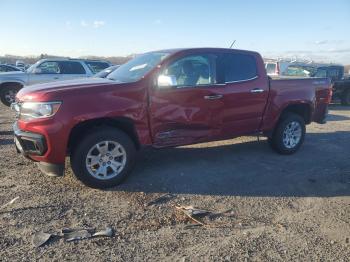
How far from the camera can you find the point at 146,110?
5090 millimetres

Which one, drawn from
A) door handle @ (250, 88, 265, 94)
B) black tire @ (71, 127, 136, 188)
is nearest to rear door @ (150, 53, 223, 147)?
black tire @ (71, 127, 136, 188)

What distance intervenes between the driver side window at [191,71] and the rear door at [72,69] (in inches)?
325

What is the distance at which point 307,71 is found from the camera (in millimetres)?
15234

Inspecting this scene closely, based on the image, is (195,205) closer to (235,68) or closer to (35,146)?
(35,146)

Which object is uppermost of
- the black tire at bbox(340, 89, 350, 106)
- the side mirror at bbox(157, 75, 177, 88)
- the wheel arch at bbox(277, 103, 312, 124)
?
Answer: the side mirror at bbox(157, 75, 177, 88)

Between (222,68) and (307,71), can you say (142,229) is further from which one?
(307,71)

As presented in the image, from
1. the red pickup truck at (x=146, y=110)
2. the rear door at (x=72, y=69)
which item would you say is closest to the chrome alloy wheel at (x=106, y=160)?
the red pickup truck at (x=146, y=110)

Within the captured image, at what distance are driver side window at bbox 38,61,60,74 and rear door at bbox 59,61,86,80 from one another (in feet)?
0.45

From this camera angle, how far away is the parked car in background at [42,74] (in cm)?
1281

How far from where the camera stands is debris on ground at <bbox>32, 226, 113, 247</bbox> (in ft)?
11.7

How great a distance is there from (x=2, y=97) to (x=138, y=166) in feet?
30.2

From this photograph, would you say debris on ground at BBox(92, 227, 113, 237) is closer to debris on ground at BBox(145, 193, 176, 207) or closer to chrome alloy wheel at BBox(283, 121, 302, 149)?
debris on ground at BBox(145, 193, 176, 207)

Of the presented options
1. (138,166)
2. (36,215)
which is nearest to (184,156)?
(138,166)

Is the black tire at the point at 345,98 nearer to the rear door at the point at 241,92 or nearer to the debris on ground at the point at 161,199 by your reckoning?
the rear door at the point at 241,92
